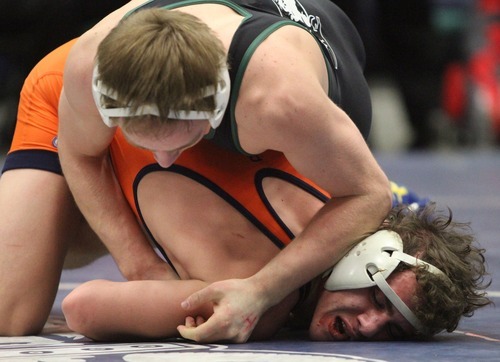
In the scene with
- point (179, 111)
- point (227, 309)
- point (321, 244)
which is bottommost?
point (227, 309)

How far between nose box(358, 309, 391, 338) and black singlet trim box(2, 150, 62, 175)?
115cm

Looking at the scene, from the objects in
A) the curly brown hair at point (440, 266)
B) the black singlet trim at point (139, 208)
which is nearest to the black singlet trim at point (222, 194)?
the black singlet trim at point (139, 208)

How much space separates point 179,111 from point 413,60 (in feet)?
35.3

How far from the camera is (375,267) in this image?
3.33m

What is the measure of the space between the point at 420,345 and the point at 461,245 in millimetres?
400

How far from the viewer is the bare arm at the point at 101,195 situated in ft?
11.4

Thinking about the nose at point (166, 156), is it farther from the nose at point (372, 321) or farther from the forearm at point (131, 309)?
the nose at point (372, 321)

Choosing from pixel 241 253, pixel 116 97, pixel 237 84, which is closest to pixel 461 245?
pixel 241 253

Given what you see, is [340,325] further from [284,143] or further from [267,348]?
[284,143]

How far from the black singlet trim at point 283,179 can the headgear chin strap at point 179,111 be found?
488mm

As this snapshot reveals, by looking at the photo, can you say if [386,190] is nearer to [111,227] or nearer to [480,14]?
[111,227]

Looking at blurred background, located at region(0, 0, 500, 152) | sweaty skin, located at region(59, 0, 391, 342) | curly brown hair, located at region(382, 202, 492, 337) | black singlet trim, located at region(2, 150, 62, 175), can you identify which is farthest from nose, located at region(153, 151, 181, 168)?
blurred background, located at region(0, 0, 500, 152)

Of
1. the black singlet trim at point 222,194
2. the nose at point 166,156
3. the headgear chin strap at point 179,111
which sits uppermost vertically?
the headgear chin strap at point 179,111

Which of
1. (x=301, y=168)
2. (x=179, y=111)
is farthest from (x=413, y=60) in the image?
(x=179, y=111)
